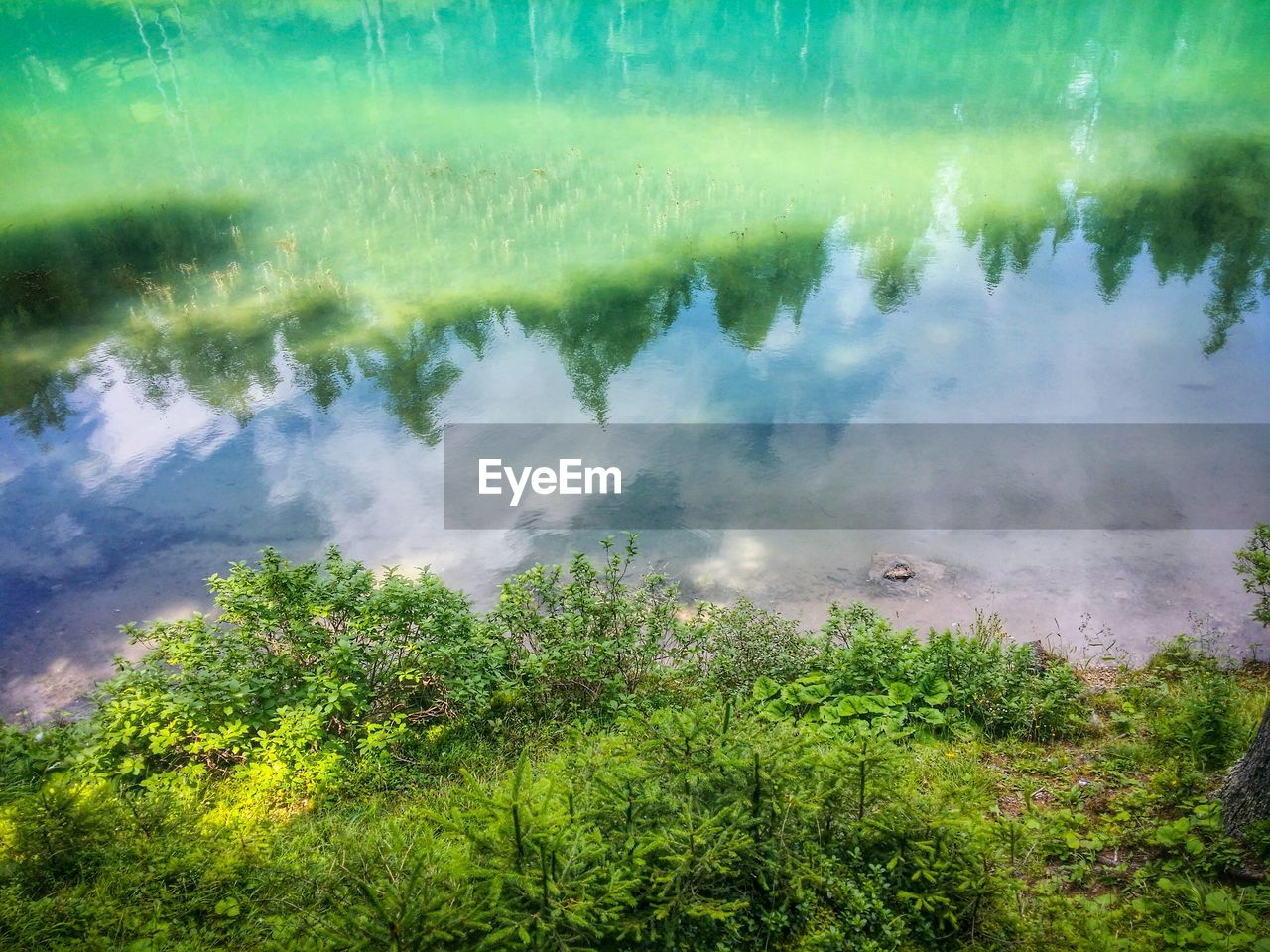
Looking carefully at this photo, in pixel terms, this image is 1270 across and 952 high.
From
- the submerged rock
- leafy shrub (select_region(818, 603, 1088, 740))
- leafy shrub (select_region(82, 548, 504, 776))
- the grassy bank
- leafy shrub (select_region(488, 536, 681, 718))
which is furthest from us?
the submerged rock

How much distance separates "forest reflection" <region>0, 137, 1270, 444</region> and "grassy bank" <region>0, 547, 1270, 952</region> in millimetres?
6065

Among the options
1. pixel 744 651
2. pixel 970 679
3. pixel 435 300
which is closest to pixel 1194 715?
pixel 970 679

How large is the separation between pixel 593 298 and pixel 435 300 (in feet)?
9.81

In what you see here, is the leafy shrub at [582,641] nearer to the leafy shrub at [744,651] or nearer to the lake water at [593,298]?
the leafy shrub at [744,651]

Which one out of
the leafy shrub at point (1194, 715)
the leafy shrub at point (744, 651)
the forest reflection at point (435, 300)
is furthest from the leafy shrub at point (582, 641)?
the forest reflection at point (435, 300)

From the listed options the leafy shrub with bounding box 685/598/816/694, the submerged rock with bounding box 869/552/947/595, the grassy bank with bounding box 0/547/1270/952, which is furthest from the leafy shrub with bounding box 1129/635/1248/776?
the leafy shrub with bounding box 685/598/816/694

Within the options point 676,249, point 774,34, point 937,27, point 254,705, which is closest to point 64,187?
point 676,249

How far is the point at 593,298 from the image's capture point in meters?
16.5

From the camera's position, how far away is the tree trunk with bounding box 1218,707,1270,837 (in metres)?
4.76

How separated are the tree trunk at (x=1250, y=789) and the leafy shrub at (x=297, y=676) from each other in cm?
507

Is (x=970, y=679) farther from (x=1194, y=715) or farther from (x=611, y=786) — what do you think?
(x=611, y=786)

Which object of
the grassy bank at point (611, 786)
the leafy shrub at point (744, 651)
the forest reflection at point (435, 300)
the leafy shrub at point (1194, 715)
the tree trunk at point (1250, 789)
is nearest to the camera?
the grassy bank at point (611, 786)

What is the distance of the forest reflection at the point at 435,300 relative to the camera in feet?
47.1

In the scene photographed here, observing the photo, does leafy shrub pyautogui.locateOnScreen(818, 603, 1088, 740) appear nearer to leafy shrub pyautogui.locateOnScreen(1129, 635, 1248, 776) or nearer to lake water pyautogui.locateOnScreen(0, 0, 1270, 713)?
leafy shrub pyautogui.locateOnScreen(1129, 635, 1248, 776)
